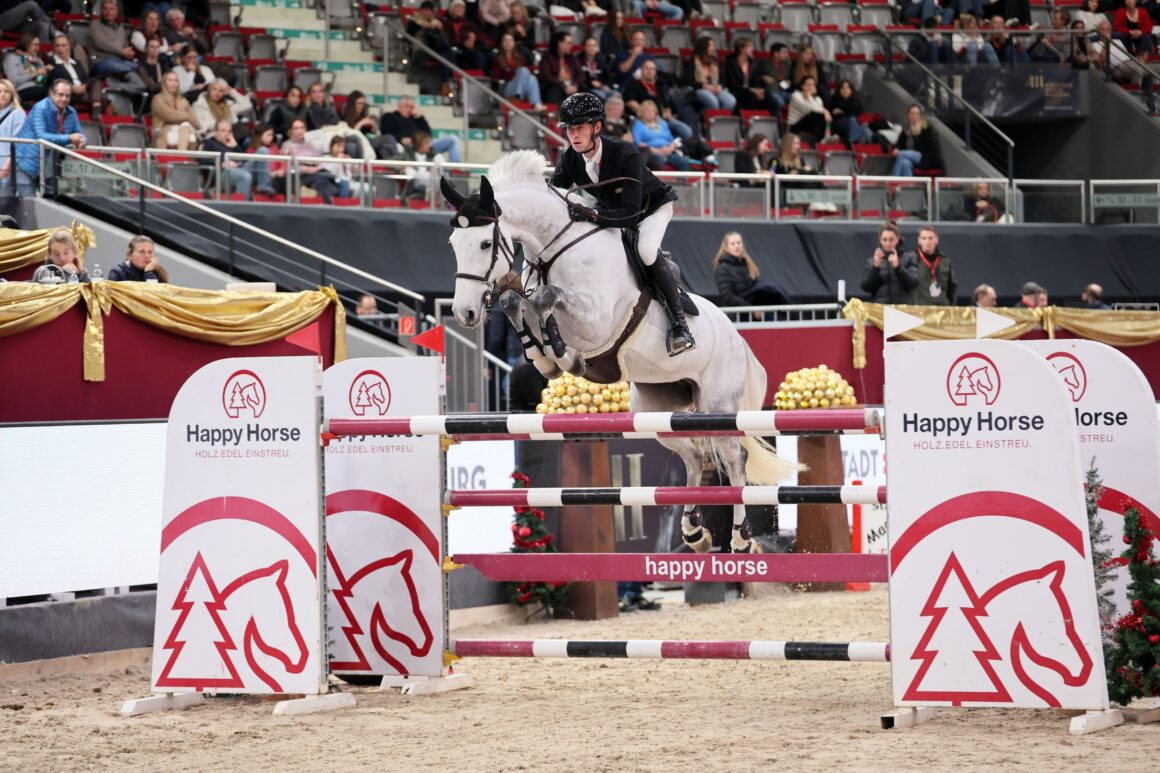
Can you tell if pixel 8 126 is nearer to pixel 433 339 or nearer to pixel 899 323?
pixel 433 339

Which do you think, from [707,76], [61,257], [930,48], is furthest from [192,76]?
[930,48]

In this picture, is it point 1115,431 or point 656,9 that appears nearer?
point 1115,431

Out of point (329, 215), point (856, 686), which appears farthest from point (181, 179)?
point (856, 686)

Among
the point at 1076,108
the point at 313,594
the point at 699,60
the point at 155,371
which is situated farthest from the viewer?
the point at 1076,108

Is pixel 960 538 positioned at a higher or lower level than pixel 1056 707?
higher

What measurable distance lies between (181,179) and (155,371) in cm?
338

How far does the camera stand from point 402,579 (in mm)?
6262

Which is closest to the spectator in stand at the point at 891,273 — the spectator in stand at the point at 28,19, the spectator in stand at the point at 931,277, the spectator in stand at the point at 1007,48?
the spectator in stand at the point at 931,277

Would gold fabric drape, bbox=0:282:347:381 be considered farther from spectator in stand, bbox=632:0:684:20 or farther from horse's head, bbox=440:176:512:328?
spectator in stand, bbox=632:0:684:20

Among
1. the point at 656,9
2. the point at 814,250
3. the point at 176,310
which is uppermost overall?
the point at 656,9

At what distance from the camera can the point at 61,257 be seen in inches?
329

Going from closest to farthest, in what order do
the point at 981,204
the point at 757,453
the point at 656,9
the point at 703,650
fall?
the point at 703,650
the point at 757,453
the point at 981,204
the point at 656,9

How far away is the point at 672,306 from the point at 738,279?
205 inches

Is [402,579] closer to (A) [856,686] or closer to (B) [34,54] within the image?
(A) [856,686]
